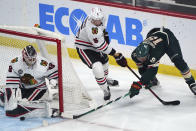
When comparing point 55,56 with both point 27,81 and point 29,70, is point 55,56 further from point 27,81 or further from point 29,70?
point 27,81

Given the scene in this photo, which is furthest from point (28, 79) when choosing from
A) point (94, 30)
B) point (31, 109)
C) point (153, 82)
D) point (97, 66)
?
point (153, 82)

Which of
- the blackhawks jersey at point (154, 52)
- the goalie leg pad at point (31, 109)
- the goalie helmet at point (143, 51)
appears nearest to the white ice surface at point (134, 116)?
the goalie leg pad at point (31, 109)

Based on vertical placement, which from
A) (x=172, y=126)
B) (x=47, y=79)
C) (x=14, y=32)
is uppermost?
(x=14, y=32)

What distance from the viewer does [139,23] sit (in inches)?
281

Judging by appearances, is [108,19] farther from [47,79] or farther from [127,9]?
[47,79]

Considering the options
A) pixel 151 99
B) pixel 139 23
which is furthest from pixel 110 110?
pixel 139 23

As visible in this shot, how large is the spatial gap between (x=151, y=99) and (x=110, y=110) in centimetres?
57

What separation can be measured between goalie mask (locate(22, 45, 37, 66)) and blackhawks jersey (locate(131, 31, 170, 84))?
3.72 ft

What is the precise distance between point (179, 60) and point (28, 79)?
1.61 metres

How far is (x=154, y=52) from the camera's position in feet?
20.0

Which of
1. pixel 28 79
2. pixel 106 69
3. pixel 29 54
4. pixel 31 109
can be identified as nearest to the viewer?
pixel 29 54

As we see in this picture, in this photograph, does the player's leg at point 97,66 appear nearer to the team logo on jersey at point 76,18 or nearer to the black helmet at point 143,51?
the black helmet at point 143,51

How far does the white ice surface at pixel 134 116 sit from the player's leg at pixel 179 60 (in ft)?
0.58

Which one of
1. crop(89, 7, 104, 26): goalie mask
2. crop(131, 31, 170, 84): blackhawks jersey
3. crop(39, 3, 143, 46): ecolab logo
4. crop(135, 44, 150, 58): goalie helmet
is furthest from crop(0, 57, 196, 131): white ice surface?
crop(89, 7, 104, 26): goalie mask
